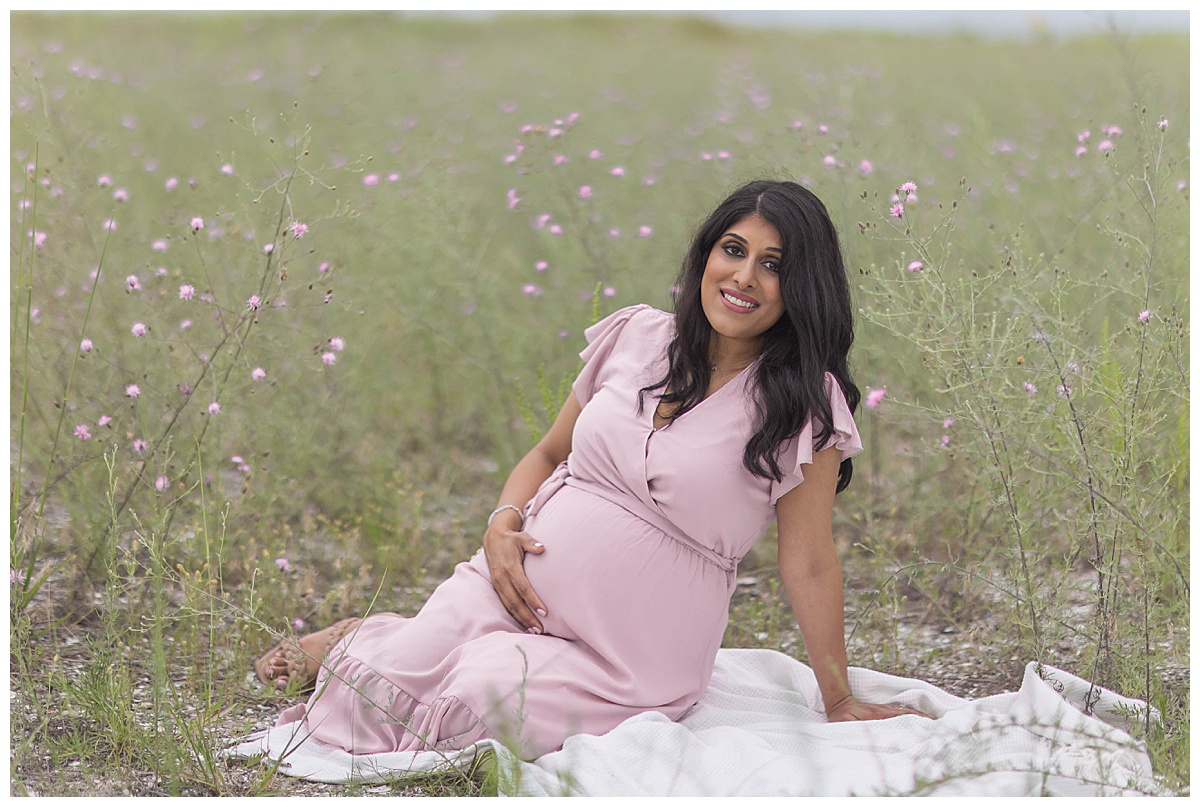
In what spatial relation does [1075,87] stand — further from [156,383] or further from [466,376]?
[156,383]

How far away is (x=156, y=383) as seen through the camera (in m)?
3.41

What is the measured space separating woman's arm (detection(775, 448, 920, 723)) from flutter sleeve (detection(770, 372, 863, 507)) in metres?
0.03

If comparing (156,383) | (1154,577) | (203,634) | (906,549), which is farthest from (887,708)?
(156,383)

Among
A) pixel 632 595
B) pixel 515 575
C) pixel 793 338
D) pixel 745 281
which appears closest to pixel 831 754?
pixel 632 595

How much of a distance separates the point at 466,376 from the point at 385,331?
1.74ft

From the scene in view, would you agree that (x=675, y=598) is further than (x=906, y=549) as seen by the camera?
No

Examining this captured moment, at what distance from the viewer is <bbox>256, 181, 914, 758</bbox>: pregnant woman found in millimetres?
2234

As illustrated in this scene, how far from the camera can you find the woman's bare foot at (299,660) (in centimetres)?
260

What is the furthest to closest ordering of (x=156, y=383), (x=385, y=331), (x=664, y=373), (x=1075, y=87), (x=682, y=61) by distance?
1. (x=682, y=61)
2. (x=1075, y=87)
3. (x=385, y=331)
4. (x=156, y=383)
5. (x=664, y=373)

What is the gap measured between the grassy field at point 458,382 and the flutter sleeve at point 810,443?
21 cm

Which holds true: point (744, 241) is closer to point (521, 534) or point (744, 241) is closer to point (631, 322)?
point (631, 322)

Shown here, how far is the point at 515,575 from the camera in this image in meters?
2.39

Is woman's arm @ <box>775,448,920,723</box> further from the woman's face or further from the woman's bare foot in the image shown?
the woman's bare foot

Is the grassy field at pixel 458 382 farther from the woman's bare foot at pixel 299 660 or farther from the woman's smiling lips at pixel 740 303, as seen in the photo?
the woman's smiling lips at pixel 740 303
